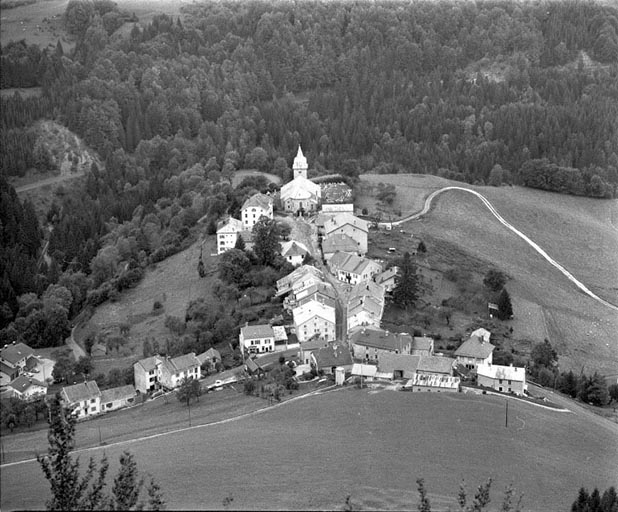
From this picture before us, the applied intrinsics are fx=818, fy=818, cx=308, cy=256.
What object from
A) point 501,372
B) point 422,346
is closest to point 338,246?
point 422,346

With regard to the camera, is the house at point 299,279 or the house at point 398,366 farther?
the house at point 299,279

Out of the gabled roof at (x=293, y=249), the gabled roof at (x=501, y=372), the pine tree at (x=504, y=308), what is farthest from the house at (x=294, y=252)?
the gabled roof at (x=501, y=372)

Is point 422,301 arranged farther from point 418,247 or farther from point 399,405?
point 399,405

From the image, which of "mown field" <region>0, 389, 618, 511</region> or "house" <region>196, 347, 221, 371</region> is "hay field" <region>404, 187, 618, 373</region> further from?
"house" <region>196, 347, 221, 371</region>

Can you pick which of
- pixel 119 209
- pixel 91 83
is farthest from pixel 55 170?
pixel 91 83

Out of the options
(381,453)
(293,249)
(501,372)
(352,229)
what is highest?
(352,229)

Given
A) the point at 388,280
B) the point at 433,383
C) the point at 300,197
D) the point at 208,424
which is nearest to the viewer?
the point at 208,424

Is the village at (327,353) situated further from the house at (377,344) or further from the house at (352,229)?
the house at (352,229)

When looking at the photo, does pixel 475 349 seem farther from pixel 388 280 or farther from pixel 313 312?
pixel 388 280
